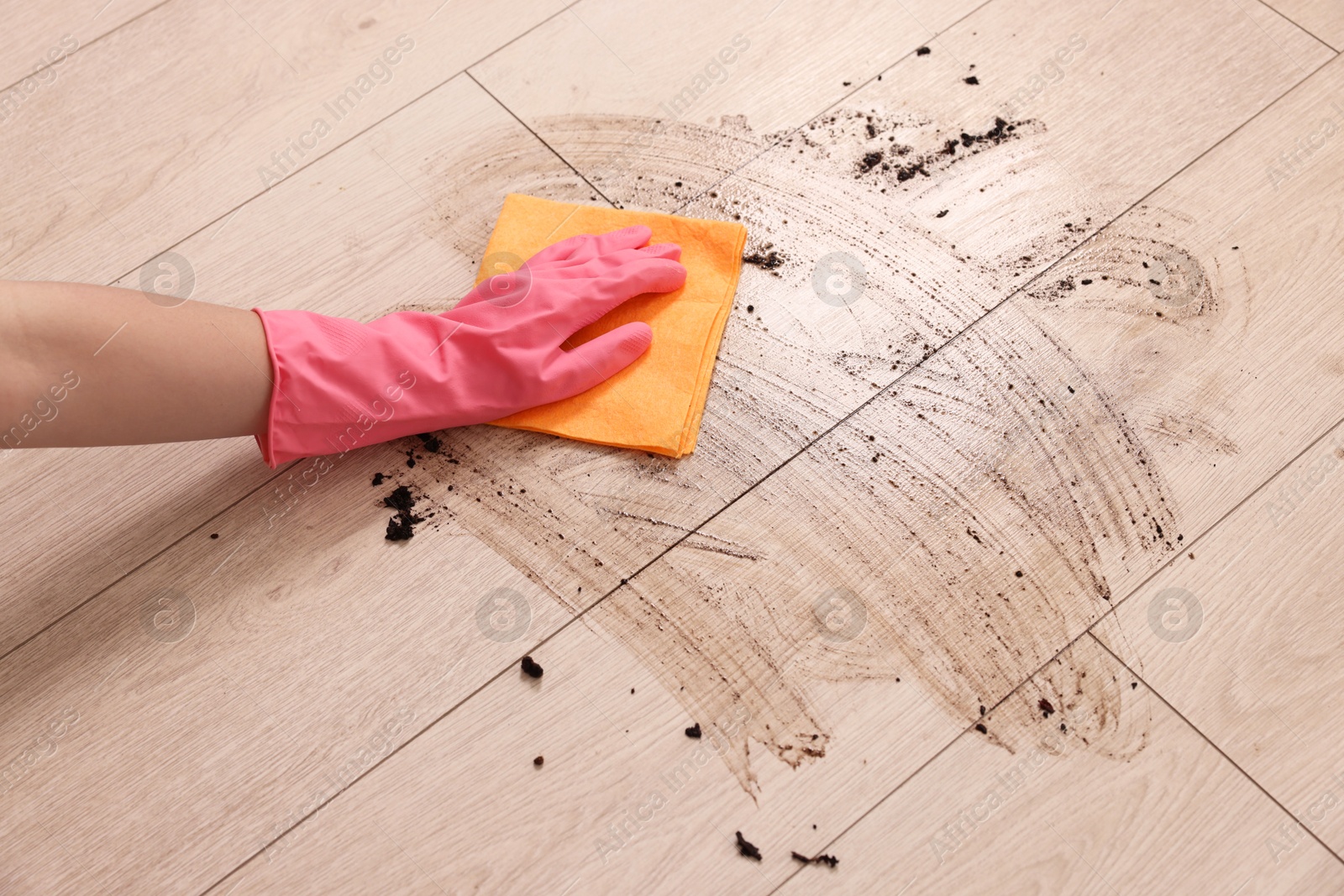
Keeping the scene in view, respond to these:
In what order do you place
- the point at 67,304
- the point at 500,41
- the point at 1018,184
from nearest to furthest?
the point at 67,304 → the point at 1018,184 → the point at 500,41

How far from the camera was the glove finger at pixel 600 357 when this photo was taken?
1.10 meters

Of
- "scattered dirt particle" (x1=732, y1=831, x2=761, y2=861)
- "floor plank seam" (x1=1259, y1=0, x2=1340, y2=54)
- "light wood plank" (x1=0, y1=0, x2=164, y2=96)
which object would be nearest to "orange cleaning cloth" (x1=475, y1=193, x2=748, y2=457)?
"scattered dirt particle" (x1=732, y1=831, x2=761, y2=861)

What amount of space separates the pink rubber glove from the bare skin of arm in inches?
1.3

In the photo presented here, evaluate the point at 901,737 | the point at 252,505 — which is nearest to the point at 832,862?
the point at 901,737

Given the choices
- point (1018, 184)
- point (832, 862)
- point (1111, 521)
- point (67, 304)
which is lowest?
point (832, 862)

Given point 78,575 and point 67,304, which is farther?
point 78,575

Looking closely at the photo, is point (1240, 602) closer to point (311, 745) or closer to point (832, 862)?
point (832, 862)

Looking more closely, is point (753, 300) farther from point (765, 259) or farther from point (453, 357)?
point (453, 357)

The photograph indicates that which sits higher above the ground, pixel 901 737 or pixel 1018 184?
pixel 1018 184

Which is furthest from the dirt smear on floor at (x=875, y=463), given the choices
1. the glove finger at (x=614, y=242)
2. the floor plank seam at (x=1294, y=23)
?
the floor plank seam at (x=1294, y=23)

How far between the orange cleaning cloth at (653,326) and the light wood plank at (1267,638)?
19.9 inches

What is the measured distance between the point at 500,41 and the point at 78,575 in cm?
87

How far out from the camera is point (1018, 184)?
124 centimetres

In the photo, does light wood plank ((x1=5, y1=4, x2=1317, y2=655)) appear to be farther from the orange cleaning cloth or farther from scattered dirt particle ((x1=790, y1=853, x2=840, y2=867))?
scattered dirt particle ((x1=790, y1=853, x2=840, y2=867))
